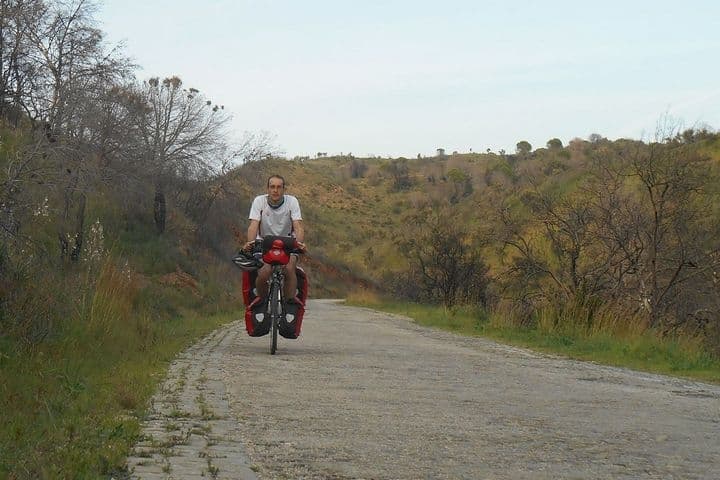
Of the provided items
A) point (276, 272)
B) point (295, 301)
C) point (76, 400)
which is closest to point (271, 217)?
point (276, 272)

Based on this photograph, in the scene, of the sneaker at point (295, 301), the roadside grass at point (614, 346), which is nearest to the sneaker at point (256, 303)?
the sneaker at point (295, 301)

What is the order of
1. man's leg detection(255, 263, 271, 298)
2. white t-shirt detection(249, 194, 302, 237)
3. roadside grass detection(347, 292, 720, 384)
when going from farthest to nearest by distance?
roadside grass detection(347, 292, 720, 384) < white t-shirt detection(249, 194, 302, 237) < man's leg detection(255, 263, 271, 298)

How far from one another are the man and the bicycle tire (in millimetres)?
127

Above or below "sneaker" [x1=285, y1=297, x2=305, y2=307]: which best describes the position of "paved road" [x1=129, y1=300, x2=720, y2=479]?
below

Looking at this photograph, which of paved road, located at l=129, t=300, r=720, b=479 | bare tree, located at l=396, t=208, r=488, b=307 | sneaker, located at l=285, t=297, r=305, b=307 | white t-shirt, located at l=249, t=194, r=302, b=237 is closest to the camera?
paved road, located at l=129, t=300, r=720, b=479

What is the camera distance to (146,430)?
6363 mm

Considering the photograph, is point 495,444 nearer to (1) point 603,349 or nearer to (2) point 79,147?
(1) point 603,349

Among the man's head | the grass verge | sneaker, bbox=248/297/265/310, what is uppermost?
the man's head

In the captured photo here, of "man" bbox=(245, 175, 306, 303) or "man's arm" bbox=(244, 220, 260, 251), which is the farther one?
"man" bbox=(245, 175, 306, 303)

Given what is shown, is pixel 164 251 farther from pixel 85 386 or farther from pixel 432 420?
pixel 432 420

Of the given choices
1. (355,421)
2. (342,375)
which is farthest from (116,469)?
(342,375)

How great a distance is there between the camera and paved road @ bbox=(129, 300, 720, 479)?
18.5ft

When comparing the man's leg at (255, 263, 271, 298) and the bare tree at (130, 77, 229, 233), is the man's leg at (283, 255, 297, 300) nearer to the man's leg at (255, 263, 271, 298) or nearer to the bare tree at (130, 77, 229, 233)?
the man's leg at (255, 263, 271, 298)

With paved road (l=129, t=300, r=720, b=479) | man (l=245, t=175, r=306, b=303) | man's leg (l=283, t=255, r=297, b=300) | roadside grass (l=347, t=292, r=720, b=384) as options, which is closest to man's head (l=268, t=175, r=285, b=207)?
man (l=245, t=175, r=306, b=303)
